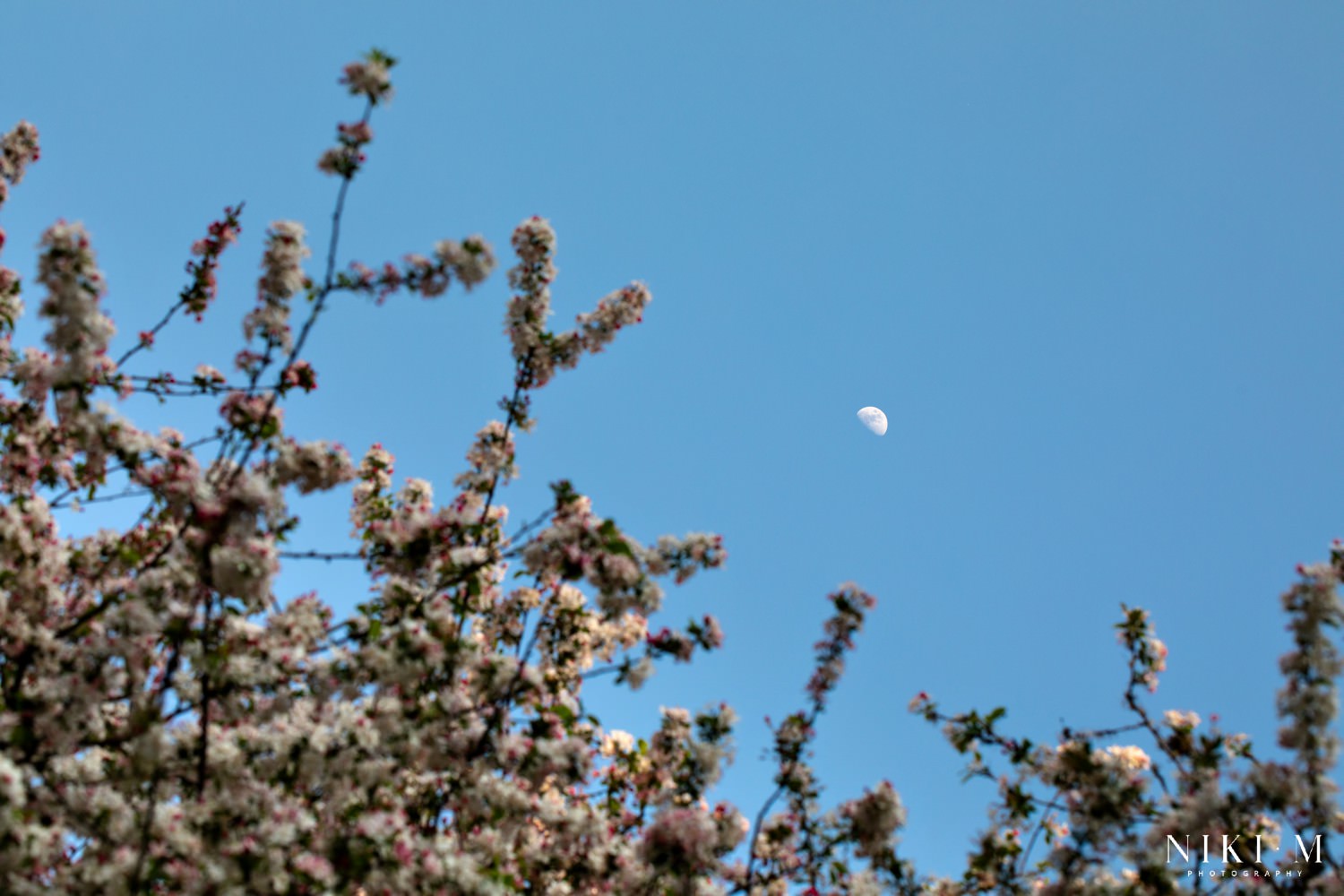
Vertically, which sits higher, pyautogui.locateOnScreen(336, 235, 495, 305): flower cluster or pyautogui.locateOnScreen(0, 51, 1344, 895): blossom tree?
pyautogui.locateOnScreen(336, 235, 495, 305): flower cluster

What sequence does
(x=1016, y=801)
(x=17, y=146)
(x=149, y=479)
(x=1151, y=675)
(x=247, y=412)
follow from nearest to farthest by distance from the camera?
(x=247, y=412) → (x=149, y=479) → (x=1016, y=801) → (x=1151, y=675) → (x=17, y=146)

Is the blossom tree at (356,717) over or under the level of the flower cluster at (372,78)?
under

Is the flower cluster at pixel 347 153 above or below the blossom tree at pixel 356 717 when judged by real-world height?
above

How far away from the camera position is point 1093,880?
22.6 feet

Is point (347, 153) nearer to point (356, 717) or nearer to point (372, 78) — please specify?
point (372, 78)

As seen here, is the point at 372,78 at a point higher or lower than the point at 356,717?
higher

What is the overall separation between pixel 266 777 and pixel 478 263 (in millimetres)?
4073

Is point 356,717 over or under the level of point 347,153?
under

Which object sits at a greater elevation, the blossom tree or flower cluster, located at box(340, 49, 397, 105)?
flower cluster, located at box(340, 49, 397, 105)

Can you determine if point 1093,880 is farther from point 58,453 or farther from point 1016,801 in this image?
point 58,453

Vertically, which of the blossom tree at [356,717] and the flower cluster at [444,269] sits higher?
the flower cluster at [444,269]

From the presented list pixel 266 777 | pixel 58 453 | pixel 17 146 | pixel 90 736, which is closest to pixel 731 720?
pixel 266 777

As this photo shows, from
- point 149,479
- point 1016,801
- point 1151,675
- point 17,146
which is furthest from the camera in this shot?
point 17,146

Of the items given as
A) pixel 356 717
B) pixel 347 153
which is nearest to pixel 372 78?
pixel 347 153
